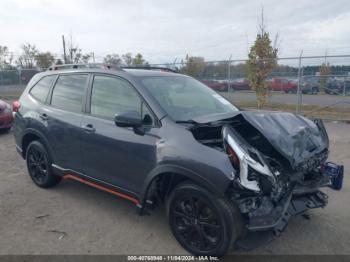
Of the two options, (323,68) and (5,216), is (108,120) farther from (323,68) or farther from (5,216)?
(323,68)

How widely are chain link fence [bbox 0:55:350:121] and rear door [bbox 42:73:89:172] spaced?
7.02m

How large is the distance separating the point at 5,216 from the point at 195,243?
248 cm

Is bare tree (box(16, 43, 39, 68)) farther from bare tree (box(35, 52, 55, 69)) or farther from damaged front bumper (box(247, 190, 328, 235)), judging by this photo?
damaged front bumper (box(247, 190, 328, 235))

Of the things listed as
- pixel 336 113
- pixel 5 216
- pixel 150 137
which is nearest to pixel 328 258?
pixel 150 137

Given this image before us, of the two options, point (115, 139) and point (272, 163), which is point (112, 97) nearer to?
point (115, 139)

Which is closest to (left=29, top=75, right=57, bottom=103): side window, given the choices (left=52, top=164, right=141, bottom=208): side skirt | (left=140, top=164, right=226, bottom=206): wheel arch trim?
(left=52, top=164, right=141, bottom=208): side skirt

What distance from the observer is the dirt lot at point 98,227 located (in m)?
3.18

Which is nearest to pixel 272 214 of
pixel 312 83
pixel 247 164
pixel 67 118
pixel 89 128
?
pixel 247 164

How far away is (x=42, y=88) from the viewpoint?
477 cm

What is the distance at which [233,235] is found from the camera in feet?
8.89

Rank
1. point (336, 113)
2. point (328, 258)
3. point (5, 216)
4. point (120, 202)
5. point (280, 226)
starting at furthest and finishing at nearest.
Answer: point (336, 113), point (120, 202), point (5, 216), point (328, 258), point (280, 226)

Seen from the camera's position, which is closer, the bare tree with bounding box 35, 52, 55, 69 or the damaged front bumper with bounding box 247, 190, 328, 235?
the damaged front bumper with bounding box 247, 190, 328, 235

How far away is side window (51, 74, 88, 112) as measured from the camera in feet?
13.4

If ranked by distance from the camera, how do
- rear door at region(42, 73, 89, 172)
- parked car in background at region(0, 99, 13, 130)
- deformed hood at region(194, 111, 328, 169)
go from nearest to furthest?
1. deformed hood at region(194, 111, 328, 169)
2. rear door at region(42, 73, 89, 172)
3. parked car in background at region(0, 99, 13, 130)
